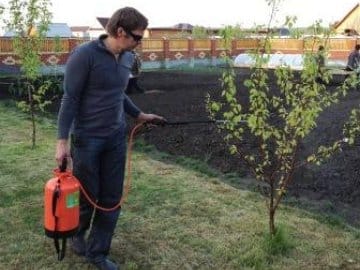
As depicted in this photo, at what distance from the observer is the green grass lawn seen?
4.15 m

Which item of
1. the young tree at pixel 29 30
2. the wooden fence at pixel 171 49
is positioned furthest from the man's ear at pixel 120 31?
the wooden fence at pixel 171 49

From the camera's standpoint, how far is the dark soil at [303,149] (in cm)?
601

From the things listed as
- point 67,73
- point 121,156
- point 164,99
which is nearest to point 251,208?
point 121,156

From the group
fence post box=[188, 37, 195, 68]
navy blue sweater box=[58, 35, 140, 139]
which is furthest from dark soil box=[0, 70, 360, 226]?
fence post box=[188, 37, 195, 68]

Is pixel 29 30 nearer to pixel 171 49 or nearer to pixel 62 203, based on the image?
pixel 62 203

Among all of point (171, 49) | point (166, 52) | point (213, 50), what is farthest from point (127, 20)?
point (213, 50)

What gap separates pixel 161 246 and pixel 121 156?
3.27 feet

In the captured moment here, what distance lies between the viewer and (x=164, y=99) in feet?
47.6

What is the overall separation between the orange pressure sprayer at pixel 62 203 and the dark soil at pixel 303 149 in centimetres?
298

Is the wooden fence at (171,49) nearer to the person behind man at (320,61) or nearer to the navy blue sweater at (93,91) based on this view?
the navy blue sweater at (93,91)

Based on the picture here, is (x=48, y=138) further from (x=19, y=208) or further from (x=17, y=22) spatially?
(x=19, y=208)

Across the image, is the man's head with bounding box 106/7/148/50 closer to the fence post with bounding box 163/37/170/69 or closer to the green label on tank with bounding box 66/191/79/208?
the green label on tank with bounding box 66/191/79/208

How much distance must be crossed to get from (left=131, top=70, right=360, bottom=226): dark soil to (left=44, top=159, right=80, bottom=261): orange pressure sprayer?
2.98 metres

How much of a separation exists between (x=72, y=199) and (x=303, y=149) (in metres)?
5.50
